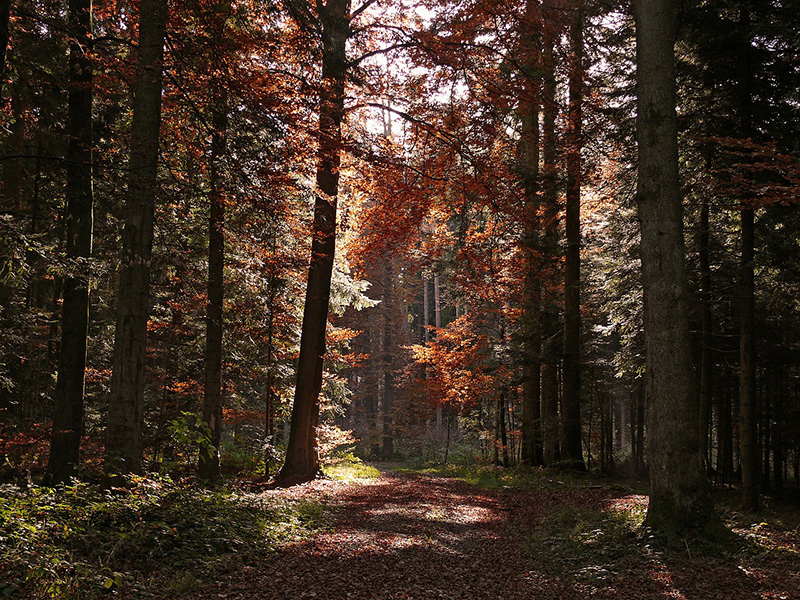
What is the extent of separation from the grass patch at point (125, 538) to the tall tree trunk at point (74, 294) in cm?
247

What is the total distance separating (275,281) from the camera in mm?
13633

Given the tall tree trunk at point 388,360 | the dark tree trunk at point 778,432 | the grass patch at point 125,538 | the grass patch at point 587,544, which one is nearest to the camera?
the grass patch at point 125,538

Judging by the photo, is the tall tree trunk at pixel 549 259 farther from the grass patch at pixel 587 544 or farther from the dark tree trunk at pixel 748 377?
the grass patch at pixel 587 544

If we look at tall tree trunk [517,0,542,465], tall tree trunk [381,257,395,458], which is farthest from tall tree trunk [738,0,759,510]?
tall tree trunk [381,257,395,458]

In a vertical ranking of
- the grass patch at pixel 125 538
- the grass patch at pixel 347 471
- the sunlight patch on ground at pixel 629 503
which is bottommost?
the grass patch at pixel 347 471

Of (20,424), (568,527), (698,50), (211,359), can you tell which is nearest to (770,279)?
(698,50)

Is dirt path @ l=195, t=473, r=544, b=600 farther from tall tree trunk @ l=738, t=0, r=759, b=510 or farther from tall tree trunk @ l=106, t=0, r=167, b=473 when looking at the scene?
tall tree trunk @ l=738, t=0, r=759, b=510

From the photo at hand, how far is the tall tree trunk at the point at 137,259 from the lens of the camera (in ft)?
24.0

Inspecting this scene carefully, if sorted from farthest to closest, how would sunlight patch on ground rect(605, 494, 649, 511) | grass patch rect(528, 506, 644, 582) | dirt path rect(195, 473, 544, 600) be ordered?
sunlight patch on ground rect(605, 494, 649, 511) → grass patch rect(528, 506, 644, 582) → dirt path rect(195, 473, 544, 600)

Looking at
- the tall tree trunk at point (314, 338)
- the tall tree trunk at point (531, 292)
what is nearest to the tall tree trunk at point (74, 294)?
the tall tree trunk at point (314, 338)

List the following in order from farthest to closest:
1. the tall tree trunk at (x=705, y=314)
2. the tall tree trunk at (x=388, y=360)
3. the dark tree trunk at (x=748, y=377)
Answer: the tall tree trunk at (x=388, y=360) → the tall tree trunk at (x=705, y=314) → the dark tree trunk at (x=748, y=377)

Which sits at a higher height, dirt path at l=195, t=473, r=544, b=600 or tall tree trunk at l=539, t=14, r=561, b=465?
tall tree trunk at l=539, t=14, r=561, b=465

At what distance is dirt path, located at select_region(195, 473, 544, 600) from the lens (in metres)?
5.39

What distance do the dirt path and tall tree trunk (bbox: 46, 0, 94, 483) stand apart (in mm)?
4557
